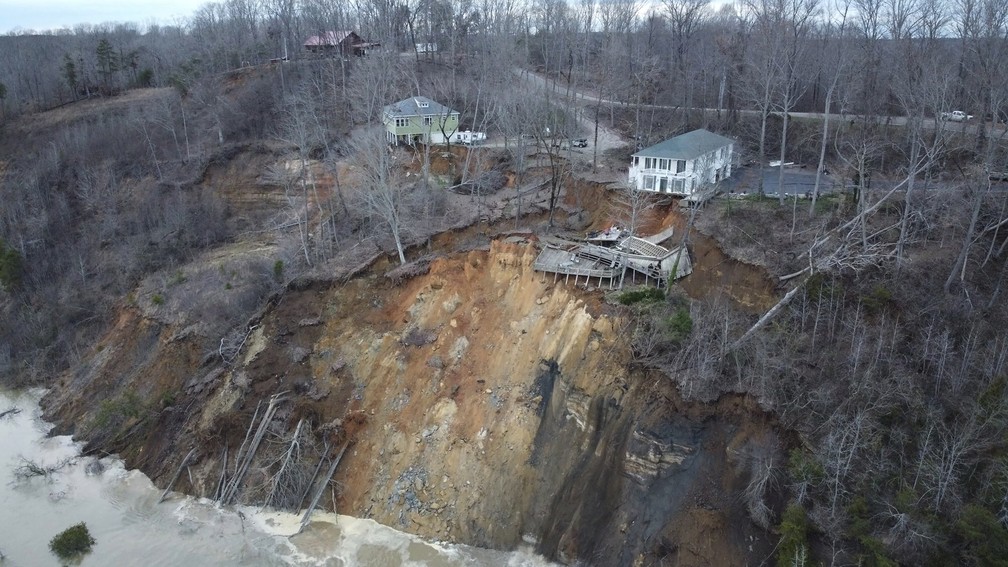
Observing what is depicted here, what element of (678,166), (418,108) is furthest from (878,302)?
(418,108)

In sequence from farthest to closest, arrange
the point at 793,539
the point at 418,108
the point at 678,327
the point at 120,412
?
the point at 418,108, the point at 120,412, the point at 678,327, the point at 793,539

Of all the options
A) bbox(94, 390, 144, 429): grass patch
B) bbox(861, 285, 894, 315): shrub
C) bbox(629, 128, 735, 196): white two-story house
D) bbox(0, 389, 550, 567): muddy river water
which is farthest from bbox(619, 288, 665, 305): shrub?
bbox(94, 390, 144, 429): grass patch

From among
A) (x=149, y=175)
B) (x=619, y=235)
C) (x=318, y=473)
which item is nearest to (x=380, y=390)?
(x=318, y=473)

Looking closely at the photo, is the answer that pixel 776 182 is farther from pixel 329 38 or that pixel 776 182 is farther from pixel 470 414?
pixel 329 38

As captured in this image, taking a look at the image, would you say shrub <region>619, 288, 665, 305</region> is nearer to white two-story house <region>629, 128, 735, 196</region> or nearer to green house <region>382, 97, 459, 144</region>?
white two-story house <region>629, 128, 735, 196</region>

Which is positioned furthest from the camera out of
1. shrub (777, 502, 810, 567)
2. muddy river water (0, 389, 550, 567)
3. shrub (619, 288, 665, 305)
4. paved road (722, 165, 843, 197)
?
paved road (722, 165, 843, 197)

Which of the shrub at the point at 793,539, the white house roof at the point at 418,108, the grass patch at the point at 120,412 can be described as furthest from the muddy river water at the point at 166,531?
the white house roof at the point at 418,108

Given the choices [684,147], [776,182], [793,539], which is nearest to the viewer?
[793,539]
